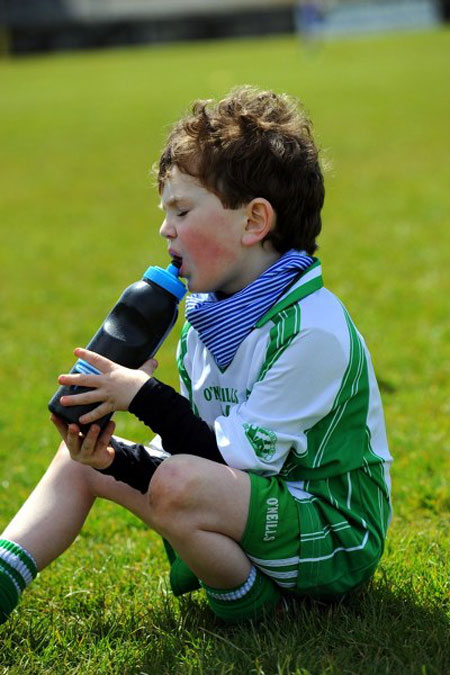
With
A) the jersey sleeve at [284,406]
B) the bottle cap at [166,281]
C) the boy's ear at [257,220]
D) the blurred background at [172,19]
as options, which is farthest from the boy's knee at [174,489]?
the blurred background at [172,19]

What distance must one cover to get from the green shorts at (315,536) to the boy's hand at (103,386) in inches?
15.5

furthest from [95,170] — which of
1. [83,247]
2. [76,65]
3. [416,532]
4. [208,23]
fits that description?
[208,23]

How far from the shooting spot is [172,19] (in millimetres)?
58188

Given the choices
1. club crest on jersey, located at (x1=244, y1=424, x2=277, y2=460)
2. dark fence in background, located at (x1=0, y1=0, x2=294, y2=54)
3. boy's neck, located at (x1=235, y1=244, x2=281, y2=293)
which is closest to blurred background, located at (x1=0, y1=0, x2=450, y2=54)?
dark fence in background, located at (x1=0, y1=0, x2=294, y2=54)

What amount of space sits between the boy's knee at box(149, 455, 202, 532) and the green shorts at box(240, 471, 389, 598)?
16cm

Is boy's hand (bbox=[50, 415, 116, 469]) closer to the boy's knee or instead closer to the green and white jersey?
the boy's knee

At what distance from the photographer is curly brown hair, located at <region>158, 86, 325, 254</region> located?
9.59 ft

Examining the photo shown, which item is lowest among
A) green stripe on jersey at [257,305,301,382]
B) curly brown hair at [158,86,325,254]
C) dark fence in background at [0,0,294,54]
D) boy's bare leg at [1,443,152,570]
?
dark fence in background at [0,0,294,54]

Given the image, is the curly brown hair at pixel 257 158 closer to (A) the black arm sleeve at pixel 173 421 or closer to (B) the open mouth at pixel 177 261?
(B) the open mouth at pixel 177 261

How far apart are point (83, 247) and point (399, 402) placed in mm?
4920

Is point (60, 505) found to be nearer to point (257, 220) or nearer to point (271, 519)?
point (271, 519)

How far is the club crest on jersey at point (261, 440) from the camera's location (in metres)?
2.70

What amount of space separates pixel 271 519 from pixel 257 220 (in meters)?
0.85

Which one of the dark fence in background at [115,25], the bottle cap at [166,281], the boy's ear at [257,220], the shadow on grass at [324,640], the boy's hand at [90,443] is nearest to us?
the shadow on grass at [324,640]
